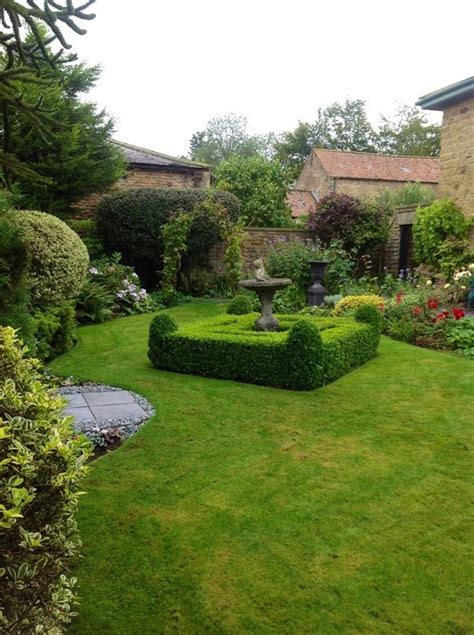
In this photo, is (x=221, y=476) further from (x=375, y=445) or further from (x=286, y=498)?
(x=375, y=445)

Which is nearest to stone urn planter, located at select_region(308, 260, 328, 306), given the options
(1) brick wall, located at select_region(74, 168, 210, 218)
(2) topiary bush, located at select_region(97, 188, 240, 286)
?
(2) topiary bush, located at select_region(97, 188, 240, 286)

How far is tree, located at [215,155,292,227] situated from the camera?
61.2ft

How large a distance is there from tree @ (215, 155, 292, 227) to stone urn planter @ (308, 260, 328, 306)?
6.17 metres

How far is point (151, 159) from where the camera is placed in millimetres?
17469

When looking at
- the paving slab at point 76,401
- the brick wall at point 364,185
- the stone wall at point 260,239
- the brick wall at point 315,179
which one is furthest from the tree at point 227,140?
the paving slab at point 76,401

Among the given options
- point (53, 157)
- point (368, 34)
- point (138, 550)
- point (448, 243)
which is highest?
point (368, 34)

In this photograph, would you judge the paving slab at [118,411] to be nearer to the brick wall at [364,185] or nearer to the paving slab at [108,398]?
the paving slab at [108,398]

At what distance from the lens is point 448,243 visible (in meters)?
12.8

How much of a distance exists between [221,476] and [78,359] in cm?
440

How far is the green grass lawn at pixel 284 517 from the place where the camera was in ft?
8.72

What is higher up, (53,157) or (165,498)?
(53,157)

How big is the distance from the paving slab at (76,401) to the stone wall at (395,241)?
1171cm

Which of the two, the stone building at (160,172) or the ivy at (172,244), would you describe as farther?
the stone building at (160,172)

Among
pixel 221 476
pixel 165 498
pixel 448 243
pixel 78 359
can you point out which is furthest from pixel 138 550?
pixel 448 243
